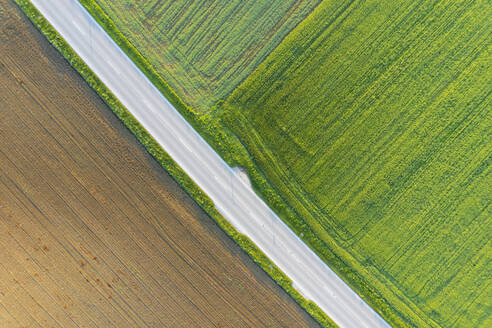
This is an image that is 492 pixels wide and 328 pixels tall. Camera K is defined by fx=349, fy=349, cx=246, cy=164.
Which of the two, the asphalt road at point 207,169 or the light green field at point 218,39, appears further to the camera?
the light green field at point 218,39

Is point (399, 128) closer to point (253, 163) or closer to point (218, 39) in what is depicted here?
point (253, 163)

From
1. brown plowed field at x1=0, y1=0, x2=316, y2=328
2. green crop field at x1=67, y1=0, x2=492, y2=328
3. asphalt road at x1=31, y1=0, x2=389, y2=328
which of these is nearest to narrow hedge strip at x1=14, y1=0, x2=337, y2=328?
asphalt road at x1=31, y1=0, x2=389, y2=328

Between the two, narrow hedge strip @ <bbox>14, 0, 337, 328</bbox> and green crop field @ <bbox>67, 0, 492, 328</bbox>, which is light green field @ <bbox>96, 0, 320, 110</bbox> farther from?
narrow hedge strip @ <bbox>14, 0, 337, 328</bbox>

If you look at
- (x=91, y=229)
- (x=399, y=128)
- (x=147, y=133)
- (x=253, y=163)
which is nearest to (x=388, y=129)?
(x=399, y=128)

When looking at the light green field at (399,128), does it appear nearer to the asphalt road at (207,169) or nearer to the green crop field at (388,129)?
the green crop field at (388,129)

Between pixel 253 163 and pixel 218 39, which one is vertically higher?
pixel 218 39

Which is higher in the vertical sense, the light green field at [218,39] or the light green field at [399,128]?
the light green field at [218,39]

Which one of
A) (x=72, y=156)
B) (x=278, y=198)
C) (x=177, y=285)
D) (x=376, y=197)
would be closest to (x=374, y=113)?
(x=376, y=197)

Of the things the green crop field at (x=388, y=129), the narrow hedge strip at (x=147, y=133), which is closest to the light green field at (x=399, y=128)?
the green crop field at (x=388, y=129)
